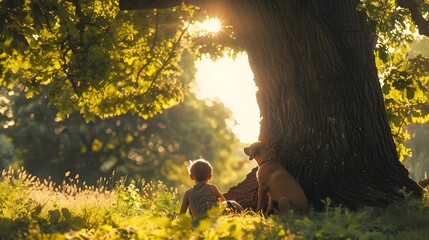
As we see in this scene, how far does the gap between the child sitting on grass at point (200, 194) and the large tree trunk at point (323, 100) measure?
1058mm

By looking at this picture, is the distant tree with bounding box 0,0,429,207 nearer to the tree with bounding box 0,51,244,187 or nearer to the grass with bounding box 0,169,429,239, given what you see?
the grass with bounding box 0,169,429,239

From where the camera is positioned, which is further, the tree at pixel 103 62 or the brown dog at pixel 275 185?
the tree at pixel 103 62

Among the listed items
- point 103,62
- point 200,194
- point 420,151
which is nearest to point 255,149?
point 200,194

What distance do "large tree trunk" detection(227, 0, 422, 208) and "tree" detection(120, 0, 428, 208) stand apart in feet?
0.05

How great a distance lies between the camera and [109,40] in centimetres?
1338

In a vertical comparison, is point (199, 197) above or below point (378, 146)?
below

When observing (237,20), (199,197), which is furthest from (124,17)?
(199,197)

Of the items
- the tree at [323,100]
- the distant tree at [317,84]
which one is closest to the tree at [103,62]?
the distant tree at [317,84]

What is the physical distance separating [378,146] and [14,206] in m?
5.87

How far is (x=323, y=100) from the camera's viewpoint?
8.34 meters

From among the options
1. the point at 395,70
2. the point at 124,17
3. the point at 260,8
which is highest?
the point at 124,17

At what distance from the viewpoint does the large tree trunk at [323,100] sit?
8219mm

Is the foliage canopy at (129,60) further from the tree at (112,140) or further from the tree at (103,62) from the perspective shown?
the tree at (112,140)

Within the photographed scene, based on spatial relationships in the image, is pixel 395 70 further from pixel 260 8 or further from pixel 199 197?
pixel 199 197
